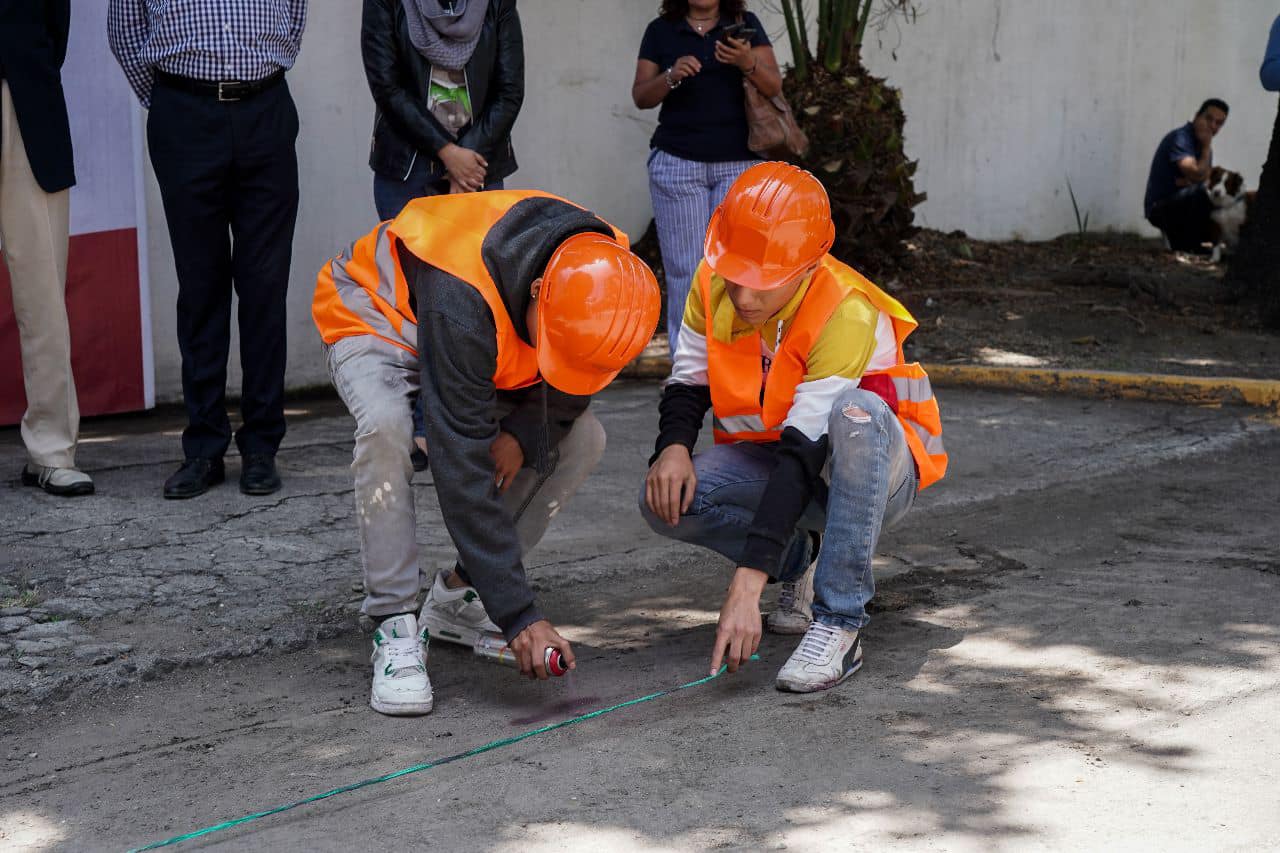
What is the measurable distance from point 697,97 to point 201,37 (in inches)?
83.9

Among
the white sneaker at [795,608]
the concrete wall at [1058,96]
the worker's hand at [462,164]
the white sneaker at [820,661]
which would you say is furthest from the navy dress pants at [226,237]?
the concrete wall at [1058,96]

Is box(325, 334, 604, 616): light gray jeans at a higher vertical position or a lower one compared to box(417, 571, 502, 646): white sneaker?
higher

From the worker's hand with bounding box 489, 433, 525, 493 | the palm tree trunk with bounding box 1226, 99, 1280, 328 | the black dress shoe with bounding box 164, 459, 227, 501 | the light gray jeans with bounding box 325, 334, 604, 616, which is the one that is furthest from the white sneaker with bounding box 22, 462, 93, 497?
the palm tree trunk with bounding box 1226, 99, 1280, 328

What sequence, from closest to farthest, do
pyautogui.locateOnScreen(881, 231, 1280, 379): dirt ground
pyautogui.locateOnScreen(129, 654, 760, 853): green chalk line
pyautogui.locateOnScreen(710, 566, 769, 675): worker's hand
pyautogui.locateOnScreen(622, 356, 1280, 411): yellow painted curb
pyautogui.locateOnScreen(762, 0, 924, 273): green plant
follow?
pyautogui.locateOnScreen(129, 654, 760, 853): green chalk line
pyautogui.locateOnScreen(710, 566, 769, 675): worker's hand
pyautogui.locateOnScreen(622, 356, 1280, 411): yellow painted curb
pyautogui.locateOnScreen(881, 231, 1280, 379): dirt ground
pyautogui.locateOnScreen(762, 0, 924, 273): green plant

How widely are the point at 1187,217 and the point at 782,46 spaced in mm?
3672

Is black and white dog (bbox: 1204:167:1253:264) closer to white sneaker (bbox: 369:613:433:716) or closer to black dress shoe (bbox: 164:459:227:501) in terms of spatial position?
black dress shoe (bbox: 164:459:227:501)

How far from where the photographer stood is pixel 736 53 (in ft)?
→ 19.1

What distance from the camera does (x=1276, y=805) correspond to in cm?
273

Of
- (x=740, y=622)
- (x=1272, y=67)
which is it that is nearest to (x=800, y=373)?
(x=740, y=622)

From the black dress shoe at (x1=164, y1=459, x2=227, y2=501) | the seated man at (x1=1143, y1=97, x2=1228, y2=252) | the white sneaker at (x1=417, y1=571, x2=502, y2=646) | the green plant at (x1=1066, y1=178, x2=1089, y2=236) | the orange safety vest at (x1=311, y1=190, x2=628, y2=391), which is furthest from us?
the green plant at (x1=1066, y1=178, x2=1089, y2=236)

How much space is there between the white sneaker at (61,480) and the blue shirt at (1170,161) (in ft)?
28.0

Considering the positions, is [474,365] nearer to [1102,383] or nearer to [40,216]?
[40,216]

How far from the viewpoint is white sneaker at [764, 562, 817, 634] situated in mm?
3770

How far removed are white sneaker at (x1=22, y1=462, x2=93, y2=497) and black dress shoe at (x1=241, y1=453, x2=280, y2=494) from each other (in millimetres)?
496
